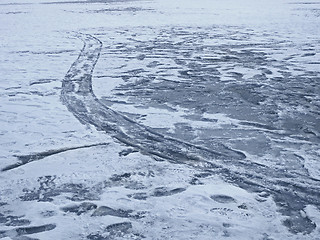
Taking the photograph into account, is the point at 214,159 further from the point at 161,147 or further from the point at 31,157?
the point at 31,157

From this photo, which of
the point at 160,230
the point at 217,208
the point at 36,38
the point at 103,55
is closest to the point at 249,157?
the point at 217,208

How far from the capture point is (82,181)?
3447mm

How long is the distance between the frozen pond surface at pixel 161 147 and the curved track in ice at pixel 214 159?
1cm

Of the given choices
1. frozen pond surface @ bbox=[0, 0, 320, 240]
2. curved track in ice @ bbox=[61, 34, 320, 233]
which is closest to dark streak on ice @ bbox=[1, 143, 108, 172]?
frozen pond surface @ bbox=[0, 0, 320, 240]

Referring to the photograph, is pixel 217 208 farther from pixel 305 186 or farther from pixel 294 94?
pixel 294 94

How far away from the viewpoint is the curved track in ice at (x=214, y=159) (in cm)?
308

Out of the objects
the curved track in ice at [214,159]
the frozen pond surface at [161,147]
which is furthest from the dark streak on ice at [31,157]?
the curved track in ice at [214,159]

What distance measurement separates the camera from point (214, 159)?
3.79 metres

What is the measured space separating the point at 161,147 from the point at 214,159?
A: 64cm

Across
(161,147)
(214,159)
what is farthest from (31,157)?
(214,159)

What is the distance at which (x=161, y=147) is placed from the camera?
411 centimetres

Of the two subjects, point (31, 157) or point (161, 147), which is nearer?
point (31, 157)

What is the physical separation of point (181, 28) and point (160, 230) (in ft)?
41.2

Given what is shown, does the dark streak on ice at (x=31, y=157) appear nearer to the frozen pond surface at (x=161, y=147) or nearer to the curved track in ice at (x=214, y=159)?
the frozen pond surface at (x=161, y=147)
